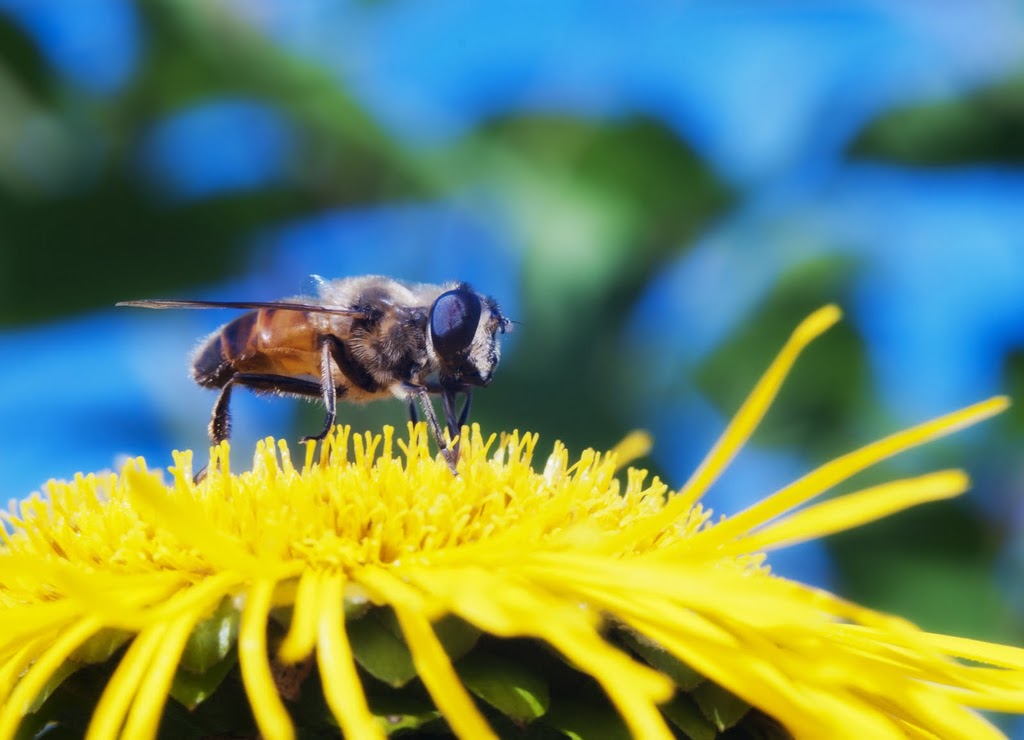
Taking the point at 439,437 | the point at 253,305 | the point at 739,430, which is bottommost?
the point at 739,430

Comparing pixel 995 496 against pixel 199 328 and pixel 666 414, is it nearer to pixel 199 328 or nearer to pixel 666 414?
pixel 666 414

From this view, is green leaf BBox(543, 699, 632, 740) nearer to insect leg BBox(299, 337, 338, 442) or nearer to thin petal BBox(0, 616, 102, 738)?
thin petal BBox(0, 616, 102, 738)

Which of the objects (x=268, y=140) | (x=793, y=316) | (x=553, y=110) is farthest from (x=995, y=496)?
(x=268, y=140)

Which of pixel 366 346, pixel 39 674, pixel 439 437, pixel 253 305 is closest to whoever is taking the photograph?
pixel 39 674

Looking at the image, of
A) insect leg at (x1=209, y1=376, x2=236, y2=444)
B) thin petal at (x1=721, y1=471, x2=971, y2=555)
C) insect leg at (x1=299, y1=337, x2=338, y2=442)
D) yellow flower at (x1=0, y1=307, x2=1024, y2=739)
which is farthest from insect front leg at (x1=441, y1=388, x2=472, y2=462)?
thin petal at (x1=721, y1=471, x2=971, y2=555)

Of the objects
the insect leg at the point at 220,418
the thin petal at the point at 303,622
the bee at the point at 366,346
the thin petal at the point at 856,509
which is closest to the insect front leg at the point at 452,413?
the bee at the point at 366,346

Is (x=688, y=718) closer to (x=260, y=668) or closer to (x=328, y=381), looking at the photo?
(x=260, y=668)

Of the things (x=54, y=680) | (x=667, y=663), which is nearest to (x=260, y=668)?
(x=54, y=680)
